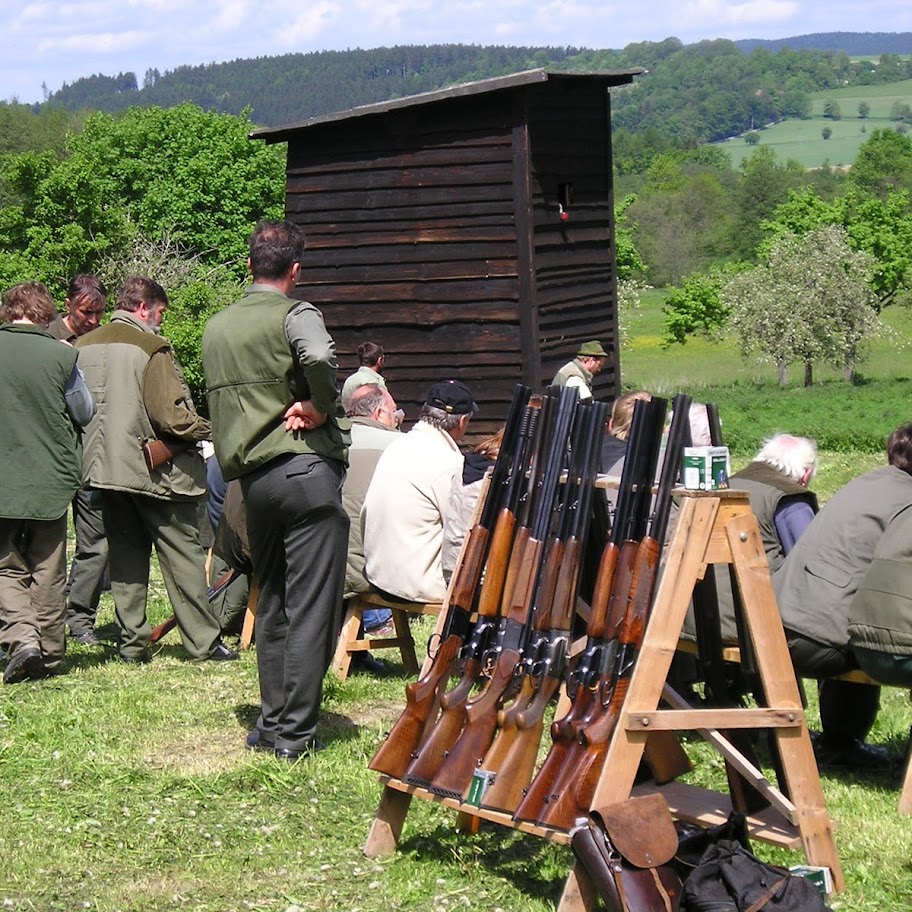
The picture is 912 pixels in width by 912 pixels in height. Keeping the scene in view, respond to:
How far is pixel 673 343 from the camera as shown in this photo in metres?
58.7

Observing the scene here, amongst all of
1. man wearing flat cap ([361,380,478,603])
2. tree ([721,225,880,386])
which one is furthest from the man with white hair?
tree ([721,225,880,386])

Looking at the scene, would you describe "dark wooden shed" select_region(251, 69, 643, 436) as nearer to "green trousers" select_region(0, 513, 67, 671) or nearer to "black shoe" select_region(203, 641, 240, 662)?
"black shoe" select_region(203, 641, 240, 662)

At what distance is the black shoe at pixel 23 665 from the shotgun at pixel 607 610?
368 centimetres

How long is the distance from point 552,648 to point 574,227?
1154cm

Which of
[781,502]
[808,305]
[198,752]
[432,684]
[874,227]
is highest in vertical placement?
[874,227]

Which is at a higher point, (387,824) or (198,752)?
(387,824)

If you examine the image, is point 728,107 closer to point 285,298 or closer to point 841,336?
point 841,336

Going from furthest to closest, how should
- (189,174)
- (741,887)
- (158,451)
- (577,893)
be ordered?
(189,174)
(158,451)
(577,893)
(741,887)

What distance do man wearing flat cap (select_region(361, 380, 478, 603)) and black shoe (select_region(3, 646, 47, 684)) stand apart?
5.84 feet

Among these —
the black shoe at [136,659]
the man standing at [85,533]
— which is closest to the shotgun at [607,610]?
the black shoe at [136,659]

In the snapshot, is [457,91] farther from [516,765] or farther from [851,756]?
[516,765]

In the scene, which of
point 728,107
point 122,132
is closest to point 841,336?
point 122,132

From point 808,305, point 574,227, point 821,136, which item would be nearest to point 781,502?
point 574,227

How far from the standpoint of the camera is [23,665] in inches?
269
